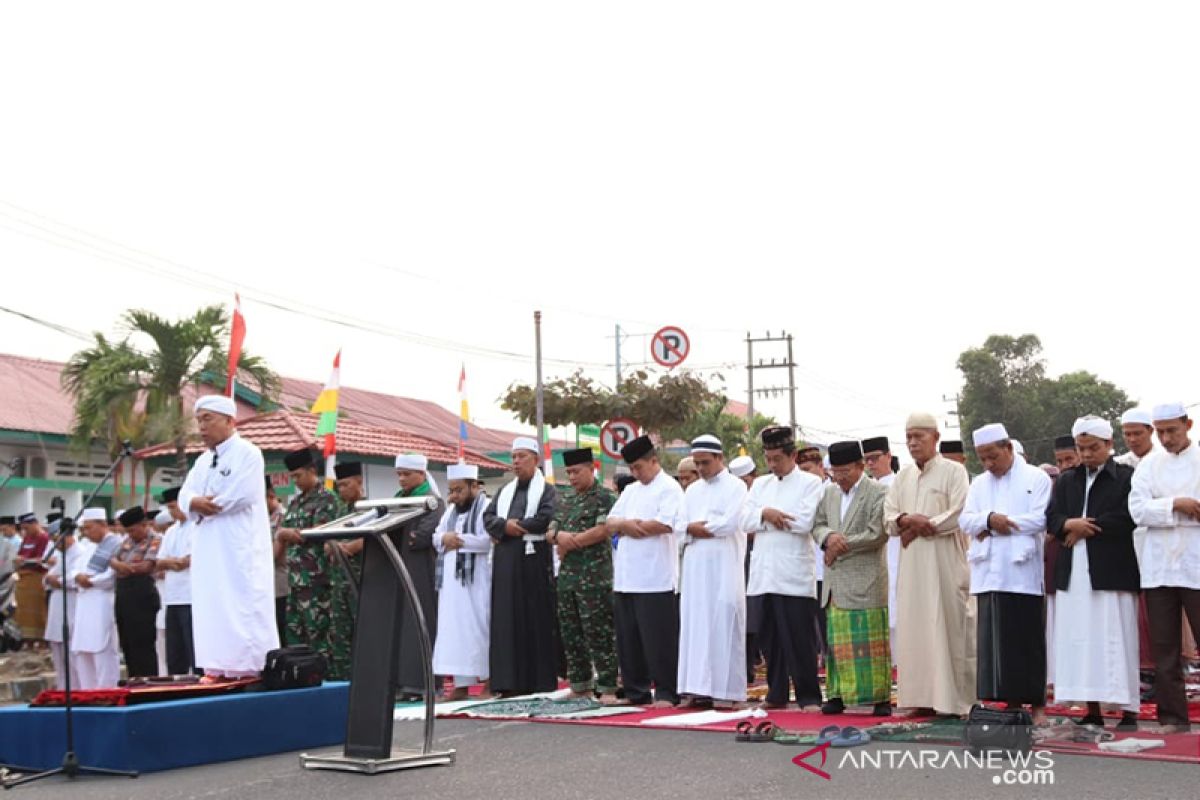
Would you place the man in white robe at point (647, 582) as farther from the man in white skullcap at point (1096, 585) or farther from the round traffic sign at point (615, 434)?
the round traffic sign at point (615, 434)

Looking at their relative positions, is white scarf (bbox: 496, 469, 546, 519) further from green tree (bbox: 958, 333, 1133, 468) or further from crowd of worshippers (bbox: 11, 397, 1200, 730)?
green tree (bbox: 958, 333, 1133, 468)

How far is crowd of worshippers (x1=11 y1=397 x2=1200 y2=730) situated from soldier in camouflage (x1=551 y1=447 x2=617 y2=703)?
2cm

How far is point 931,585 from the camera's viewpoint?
30.0 feet

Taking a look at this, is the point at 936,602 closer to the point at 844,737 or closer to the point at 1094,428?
the point at 1094,428

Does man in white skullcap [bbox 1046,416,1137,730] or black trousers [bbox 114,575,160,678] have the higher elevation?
man in white skullcap [bbox 1046,416,1137,730]

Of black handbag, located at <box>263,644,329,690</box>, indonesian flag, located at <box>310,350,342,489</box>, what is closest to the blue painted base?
black handbag, located at <box>263,644,329,690</box>

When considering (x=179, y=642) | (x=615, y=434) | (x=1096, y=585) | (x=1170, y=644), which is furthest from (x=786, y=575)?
(x=615, y=434)

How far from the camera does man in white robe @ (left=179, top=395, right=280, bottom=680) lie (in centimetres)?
908

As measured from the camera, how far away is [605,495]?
1132 centimetres

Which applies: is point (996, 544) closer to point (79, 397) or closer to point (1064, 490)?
point (1064, 490)

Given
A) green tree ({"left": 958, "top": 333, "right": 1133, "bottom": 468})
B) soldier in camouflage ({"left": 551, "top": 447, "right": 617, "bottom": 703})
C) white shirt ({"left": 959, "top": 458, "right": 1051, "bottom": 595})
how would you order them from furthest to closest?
green tree ({"left": 958, "top": 333, "right": 1133, "bottom": 468})
soldier in camouflage ({"left": 551, "top": 447, "right": 617, "bottom": 703})
white shirt ({"left": 959, "top": 458, "right": 1051, "bottom": 595})

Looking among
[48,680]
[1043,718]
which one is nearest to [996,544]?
[1043,718]

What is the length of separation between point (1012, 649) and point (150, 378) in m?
17.6

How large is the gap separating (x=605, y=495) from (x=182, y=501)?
3364 millimetres
